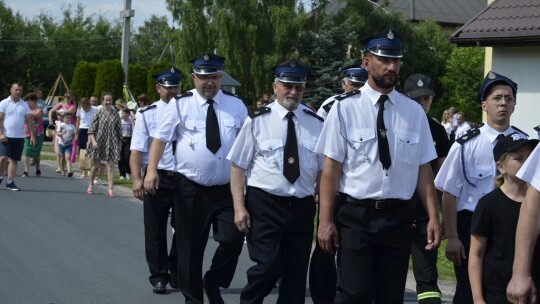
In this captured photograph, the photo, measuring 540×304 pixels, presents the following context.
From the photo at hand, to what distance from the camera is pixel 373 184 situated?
20.0 ft

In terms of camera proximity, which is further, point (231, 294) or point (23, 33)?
point (23, 33)

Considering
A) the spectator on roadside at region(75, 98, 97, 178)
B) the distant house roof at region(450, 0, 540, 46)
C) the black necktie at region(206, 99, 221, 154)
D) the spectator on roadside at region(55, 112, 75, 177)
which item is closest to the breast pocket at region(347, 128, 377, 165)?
the black necktie at region(206, 99, 221, 154)

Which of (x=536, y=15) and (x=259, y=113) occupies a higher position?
(x=536, y=15)

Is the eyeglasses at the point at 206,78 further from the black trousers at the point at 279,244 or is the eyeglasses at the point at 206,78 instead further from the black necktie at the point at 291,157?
the black trousers at the point at 279,244

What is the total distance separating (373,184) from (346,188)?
18 cm

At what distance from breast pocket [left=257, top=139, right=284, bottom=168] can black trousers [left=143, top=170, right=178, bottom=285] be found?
2.23 m

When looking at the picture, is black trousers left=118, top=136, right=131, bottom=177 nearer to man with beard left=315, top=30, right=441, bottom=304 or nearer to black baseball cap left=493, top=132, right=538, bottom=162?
man with beard left=315, top=30, right=441, bottom=304

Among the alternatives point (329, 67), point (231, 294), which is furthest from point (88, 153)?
point (329, 67)

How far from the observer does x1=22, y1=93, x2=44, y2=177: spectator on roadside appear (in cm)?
2134

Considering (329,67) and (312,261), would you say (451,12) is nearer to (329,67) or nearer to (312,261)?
(329,67)

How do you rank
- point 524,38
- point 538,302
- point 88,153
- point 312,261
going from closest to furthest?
point 538,302 → point 312,261 → point 524,38 → point 88,153

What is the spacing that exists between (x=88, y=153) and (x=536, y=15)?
8.48m

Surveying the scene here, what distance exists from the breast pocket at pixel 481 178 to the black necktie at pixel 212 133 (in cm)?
227

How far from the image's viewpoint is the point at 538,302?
16.6 ft
